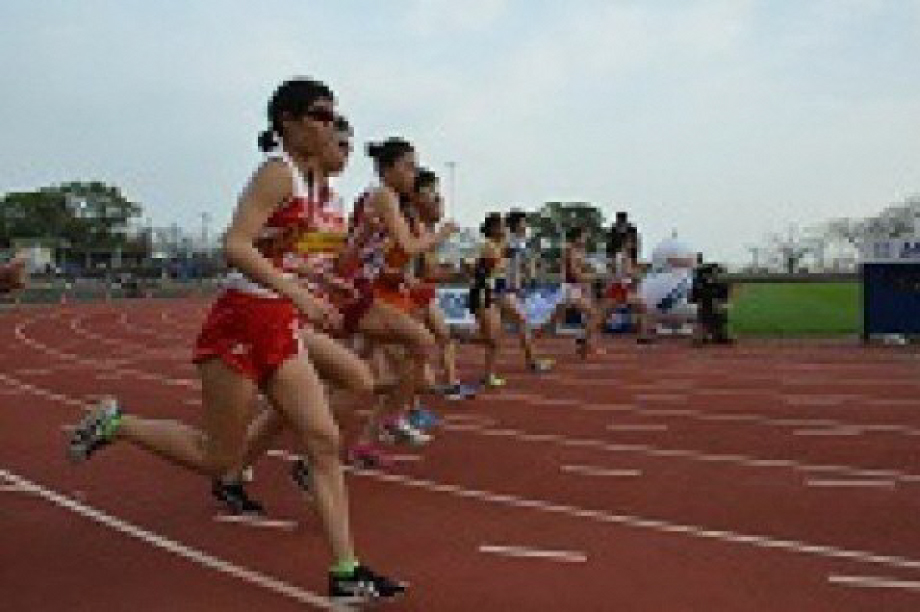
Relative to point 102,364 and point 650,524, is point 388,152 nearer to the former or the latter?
point 650,524

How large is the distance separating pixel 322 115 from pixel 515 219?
903 centimetres

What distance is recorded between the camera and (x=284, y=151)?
5.11 meters

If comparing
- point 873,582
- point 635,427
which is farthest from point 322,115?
point 635,427

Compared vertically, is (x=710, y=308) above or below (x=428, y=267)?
below

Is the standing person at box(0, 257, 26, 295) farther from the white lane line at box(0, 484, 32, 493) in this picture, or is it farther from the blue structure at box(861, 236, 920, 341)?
the blue structure at box(861, 236, 920, 341)

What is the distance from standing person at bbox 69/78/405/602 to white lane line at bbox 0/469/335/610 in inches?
11.8

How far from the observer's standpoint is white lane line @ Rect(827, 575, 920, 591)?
200 inches

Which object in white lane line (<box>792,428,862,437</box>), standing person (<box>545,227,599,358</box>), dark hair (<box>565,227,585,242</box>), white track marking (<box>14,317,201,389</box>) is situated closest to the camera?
white lane line (<box>792,428,862,437</box>)

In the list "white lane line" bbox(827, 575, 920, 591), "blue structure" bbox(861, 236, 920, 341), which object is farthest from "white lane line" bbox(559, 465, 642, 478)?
"blue structure" bbox(861, 236, 920, 341)

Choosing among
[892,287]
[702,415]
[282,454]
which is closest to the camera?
[282,454]


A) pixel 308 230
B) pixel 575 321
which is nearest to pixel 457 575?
pixel 308 230

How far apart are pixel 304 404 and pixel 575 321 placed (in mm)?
18451

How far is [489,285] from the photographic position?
43.2 feet

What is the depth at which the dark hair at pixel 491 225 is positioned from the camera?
1303 centimetres
